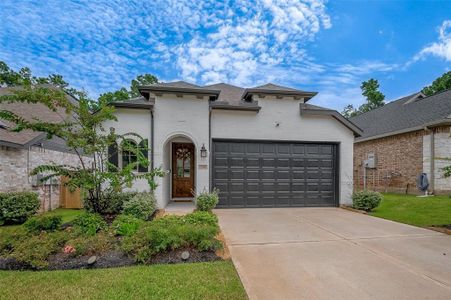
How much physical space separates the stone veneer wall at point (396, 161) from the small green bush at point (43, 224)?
55.0 feet

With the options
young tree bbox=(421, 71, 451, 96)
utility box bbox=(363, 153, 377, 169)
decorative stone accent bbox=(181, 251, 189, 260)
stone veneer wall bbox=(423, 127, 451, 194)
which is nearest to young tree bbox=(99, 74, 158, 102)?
utility box bbox=(363, 153, 377, 169)

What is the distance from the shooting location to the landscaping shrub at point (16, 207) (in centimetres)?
730

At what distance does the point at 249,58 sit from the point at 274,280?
1210 centimetres

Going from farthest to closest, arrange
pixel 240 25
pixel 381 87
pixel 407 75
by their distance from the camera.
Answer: pixel 381 87 → pixel 407 75 → pixel 240 25

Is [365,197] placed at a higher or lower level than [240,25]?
lower

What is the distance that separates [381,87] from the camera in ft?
114

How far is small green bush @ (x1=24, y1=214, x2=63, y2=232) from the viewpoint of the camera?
205 inches

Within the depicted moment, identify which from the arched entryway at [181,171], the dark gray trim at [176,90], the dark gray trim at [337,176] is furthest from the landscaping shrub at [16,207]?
the dark gray trim at [337,176]

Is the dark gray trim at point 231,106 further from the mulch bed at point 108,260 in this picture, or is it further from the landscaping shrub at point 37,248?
the landscaping shrub at point 37,248

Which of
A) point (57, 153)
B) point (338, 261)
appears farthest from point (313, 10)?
point (57, 153)

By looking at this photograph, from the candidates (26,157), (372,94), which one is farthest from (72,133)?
(372,94)

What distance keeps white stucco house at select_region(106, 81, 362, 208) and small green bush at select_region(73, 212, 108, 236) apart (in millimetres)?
3288

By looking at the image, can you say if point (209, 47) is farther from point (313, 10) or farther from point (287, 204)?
→ point (287, 204)

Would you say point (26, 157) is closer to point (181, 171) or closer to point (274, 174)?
point (181, 171)
